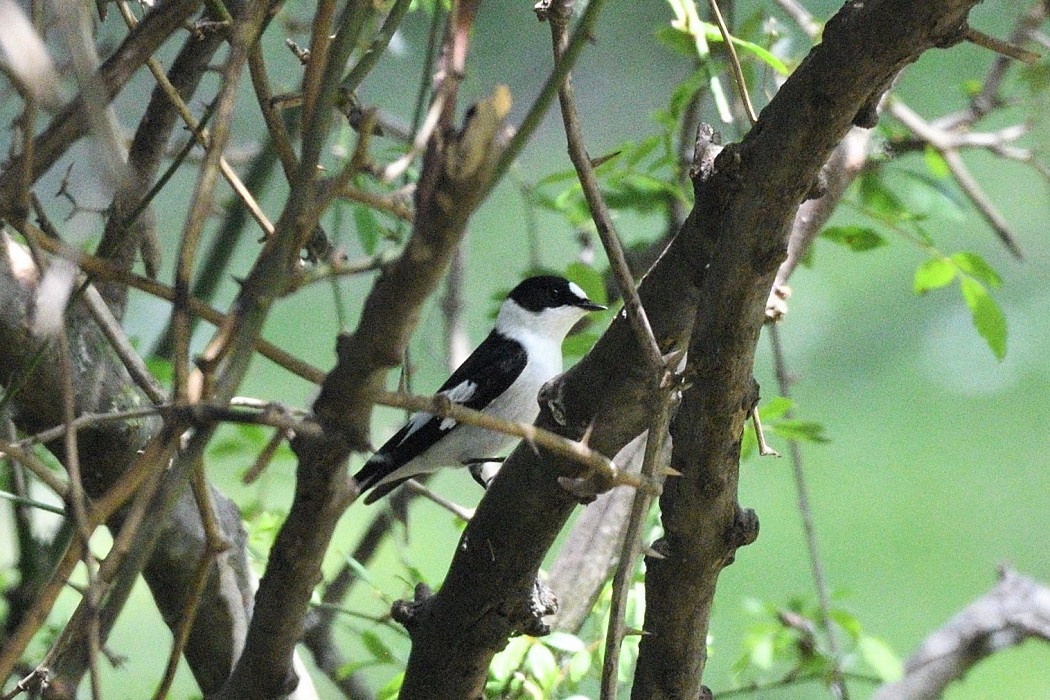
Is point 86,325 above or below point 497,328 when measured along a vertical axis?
below

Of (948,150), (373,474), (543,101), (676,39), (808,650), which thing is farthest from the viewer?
(373,474)

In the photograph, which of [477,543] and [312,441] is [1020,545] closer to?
[477,543]

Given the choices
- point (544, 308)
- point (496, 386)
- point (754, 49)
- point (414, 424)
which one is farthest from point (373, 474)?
point (754, 49)

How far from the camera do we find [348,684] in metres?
2.15

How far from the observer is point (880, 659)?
1.85 m

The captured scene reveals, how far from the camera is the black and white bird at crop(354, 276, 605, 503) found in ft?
7.73

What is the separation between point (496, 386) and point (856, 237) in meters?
1.00

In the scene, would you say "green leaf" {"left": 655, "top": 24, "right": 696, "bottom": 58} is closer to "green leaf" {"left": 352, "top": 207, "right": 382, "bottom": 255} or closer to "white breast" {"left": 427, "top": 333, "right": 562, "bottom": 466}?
"green leaf" {"left": 352, "top": 207, "right": 382, "bottom": 255}

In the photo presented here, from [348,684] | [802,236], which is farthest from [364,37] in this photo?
[348,684]

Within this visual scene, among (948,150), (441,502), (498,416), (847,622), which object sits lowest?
(441,502)

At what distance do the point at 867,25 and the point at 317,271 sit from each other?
1.52ft

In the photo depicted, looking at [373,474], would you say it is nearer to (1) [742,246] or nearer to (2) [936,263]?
(2) [936,263]

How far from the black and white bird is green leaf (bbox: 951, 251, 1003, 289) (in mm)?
732

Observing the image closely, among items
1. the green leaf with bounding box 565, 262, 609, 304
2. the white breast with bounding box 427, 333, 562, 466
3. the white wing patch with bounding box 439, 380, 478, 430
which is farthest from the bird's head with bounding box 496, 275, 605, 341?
the green leaf with bounding box 565, 262, 609, 304
